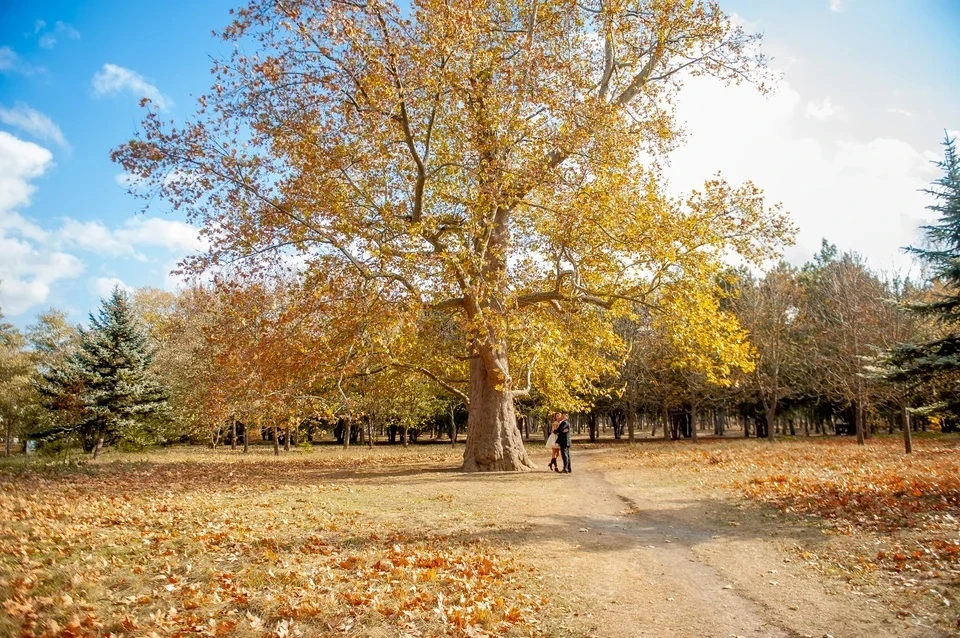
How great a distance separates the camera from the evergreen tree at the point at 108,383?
27438 millimetres

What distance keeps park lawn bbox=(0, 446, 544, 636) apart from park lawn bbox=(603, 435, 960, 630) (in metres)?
4.02

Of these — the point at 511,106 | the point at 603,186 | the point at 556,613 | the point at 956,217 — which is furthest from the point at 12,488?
the point at 956,217

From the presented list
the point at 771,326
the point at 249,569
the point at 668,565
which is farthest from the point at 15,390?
the point at 771,326

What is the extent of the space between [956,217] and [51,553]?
19.7 metres

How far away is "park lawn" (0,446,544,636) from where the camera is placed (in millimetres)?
5246

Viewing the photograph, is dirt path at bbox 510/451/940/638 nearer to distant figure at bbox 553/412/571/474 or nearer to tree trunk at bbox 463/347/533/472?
distant figure at bbox 553/412/571/474

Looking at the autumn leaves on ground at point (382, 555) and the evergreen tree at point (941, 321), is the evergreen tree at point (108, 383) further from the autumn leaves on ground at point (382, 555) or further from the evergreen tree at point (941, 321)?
the evergreen tree at point (941, 321)

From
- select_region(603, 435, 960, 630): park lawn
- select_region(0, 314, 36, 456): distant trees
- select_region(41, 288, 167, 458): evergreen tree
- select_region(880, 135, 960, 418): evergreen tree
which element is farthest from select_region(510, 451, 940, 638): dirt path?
select_region(0, 314, 36, 456): distant trees

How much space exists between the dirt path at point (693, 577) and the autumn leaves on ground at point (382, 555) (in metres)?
0.06

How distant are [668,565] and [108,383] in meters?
29.6

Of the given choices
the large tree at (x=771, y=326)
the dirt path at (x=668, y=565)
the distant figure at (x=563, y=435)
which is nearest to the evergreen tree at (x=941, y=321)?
the dirt path at (x=668, y=565)

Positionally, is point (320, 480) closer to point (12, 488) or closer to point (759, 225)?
point (12, 488)

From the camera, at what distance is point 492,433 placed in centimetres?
1916

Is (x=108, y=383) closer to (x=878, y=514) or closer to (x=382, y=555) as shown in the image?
(x=382, y=555)
